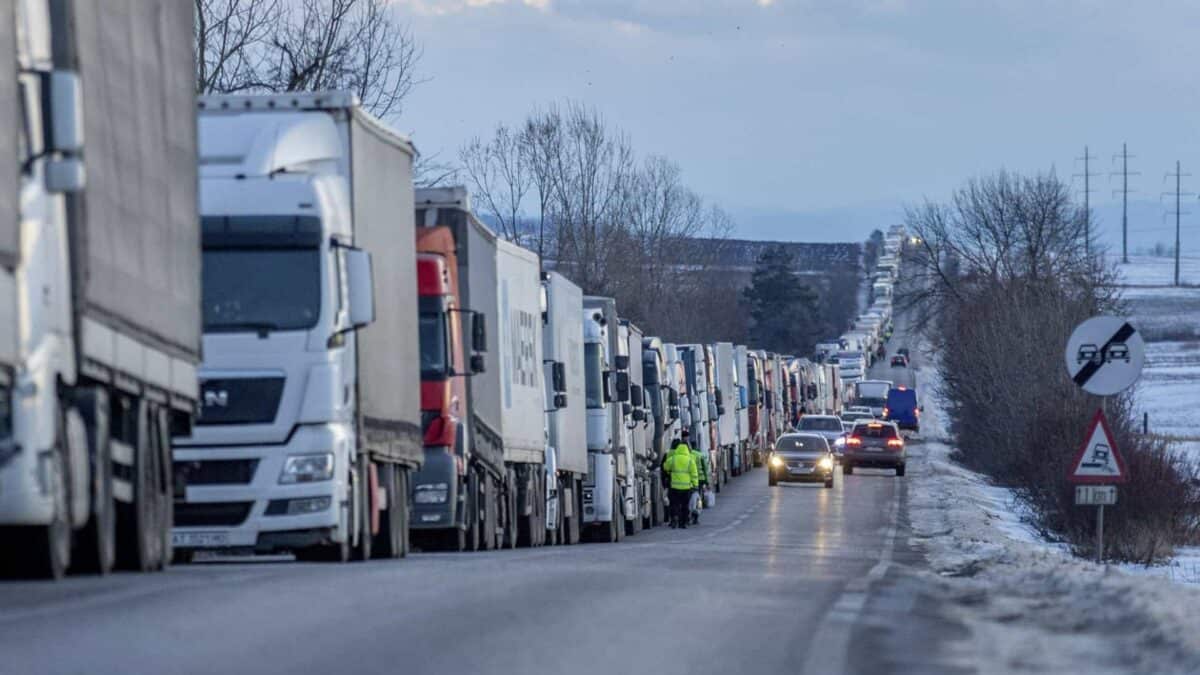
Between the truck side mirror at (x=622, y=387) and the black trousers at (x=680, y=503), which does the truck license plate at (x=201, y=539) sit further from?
the black trousers at (x=680, y=503)

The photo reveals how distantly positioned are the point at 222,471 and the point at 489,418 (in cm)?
767

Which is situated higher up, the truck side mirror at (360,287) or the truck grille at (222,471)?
the truck side mirror at (360,287)

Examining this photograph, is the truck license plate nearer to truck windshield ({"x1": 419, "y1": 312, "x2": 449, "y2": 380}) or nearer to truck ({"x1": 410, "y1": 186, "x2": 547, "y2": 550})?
truck ({"x1": 410, "y1": 186, "x2": 547, "y2": 550})

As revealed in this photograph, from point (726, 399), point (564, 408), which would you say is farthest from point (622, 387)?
point (726, 399)

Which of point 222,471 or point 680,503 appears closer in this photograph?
point 222,471

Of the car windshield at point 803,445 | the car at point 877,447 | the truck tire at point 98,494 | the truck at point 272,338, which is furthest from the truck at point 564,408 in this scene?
the car at point 877,447

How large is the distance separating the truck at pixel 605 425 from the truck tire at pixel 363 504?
13.6 meters

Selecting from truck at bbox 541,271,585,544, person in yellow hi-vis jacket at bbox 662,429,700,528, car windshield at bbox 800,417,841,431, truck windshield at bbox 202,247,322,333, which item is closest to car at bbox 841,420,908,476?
car windshield at bbox 800,417,841,431

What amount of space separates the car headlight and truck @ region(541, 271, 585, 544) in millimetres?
11624

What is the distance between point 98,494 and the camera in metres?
13.1

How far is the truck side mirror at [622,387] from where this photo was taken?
111ft

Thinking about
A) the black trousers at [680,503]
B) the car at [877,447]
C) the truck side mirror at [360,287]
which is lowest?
the car at [877,447]

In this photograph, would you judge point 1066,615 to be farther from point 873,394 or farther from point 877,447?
point 873,394

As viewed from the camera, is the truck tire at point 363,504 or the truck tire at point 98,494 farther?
the truck tire at point 363,504
